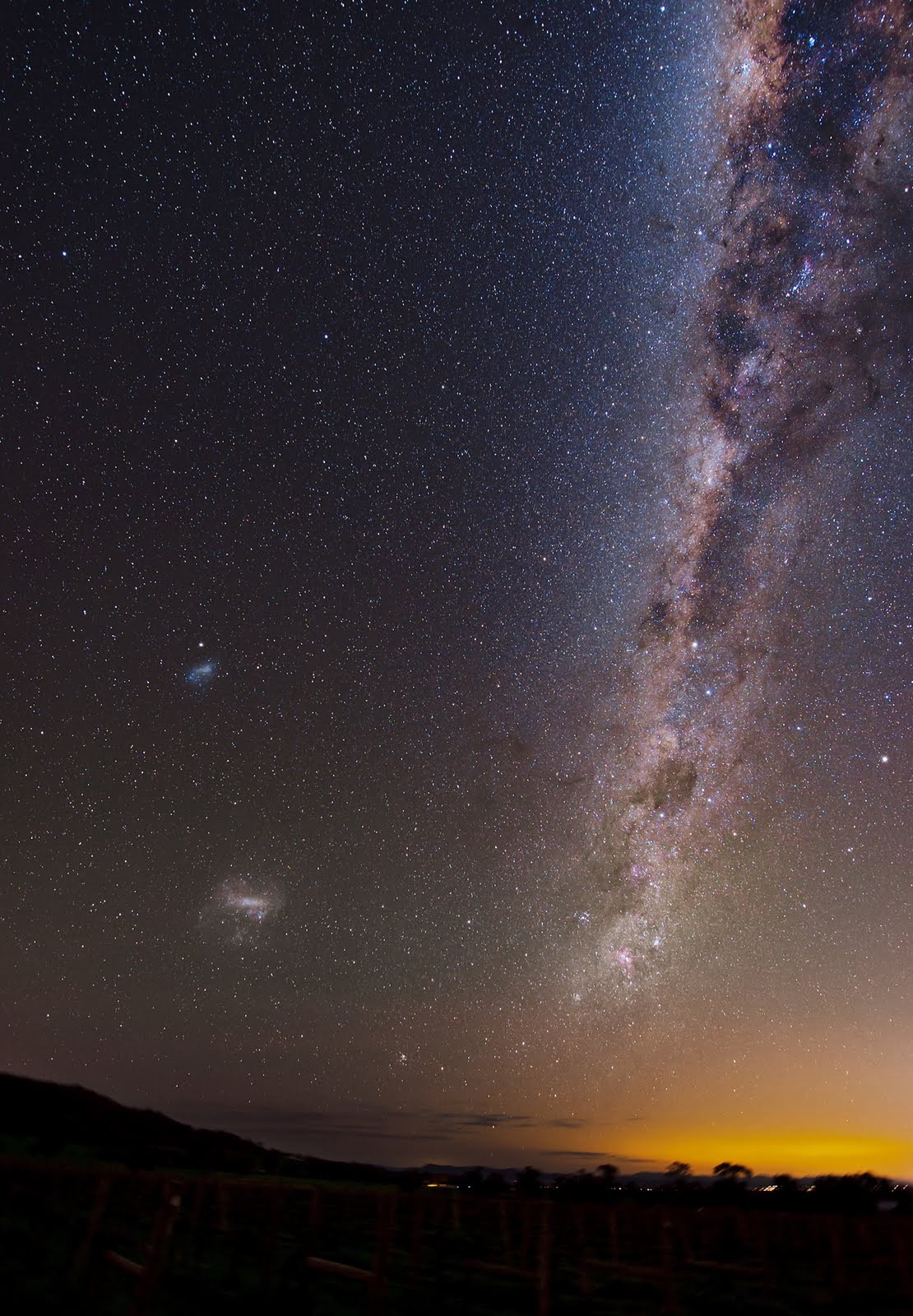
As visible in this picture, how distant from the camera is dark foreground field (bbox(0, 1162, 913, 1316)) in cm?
1004

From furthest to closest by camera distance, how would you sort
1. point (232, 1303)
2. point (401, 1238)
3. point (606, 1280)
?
point (401, 1238) < point (606, 1280) < point (232, 1303)

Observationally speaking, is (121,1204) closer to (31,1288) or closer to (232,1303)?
(232,1303)

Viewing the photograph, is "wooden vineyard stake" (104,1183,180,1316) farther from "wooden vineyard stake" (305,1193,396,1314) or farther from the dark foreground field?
"wooden vineyard stake" (305,1193,396,1314)

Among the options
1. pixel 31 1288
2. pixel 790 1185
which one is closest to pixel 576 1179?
pixel 790 1185

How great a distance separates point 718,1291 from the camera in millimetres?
16422

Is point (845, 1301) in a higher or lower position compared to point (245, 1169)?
lower

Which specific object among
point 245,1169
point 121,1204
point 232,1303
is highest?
point 245,1169

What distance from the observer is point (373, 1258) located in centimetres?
1484

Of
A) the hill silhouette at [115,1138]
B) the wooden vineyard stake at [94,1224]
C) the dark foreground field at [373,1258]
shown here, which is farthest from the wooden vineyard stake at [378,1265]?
the hill silhouette at [115,1138]

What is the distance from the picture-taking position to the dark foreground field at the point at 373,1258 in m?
10.0

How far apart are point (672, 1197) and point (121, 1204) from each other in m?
29.9

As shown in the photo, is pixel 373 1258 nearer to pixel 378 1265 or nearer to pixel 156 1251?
pixel 378 1265

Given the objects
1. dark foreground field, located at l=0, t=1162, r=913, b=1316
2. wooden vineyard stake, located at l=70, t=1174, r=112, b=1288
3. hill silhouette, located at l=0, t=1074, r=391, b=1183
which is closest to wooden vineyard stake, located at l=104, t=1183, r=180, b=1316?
dark foreground field, located at l=0, t=1162, r=913, b=1316

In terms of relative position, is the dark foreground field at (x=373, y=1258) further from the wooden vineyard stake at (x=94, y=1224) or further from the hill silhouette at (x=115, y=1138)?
the hill silhouette at (x=115, y=1138)
